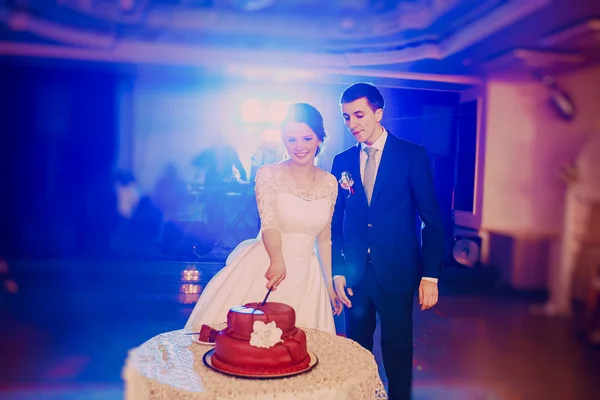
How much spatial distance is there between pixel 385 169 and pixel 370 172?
8 cm

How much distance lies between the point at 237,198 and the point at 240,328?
2702 millimetres

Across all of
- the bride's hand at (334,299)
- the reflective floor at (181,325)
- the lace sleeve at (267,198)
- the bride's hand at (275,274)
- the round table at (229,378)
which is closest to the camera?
the round table at (229,378)

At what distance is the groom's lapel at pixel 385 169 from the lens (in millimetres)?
1989

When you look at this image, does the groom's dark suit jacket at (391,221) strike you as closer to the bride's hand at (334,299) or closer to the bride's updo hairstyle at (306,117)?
the bride's hand at (334,299)

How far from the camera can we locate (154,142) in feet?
16.4

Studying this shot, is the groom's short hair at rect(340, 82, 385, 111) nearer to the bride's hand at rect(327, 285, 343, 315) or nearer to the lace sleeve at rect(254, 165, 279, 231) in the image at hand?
the lace sleeve at rect(254, 165, 279, 231)

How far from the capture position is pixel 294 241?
6.57 feet

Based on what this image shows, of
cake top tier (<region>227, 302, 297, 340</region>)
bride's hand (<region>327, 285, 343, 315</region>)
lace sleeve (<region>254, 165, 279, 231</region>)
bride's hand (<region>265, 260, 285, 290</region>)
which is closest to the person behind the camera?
cake top tier (<region>227, 302, 297, 340</region>)

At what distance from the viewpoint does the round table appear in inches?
45.3

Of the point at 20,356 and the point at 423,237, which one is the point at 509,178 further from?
the point at 20,356

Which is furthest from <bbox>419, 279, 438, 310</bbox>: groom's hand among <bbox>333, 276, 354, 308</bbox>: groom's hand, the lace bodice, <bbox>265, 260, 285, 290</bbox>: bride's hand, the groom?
<bbox>265, 260, 285, 290</bbox>: bride's hand

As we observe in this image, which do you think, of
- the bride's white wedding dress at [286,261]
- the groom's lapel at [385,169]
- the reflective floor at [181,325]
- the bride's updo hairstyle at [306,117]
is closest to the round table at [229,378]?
the bride's white wedding dress at [286,261]

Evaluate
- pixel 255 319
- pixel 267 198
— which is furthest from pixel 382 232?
pixel 255 319

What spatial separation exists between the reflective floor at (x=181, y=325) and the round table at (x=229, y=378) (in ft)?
4.47
